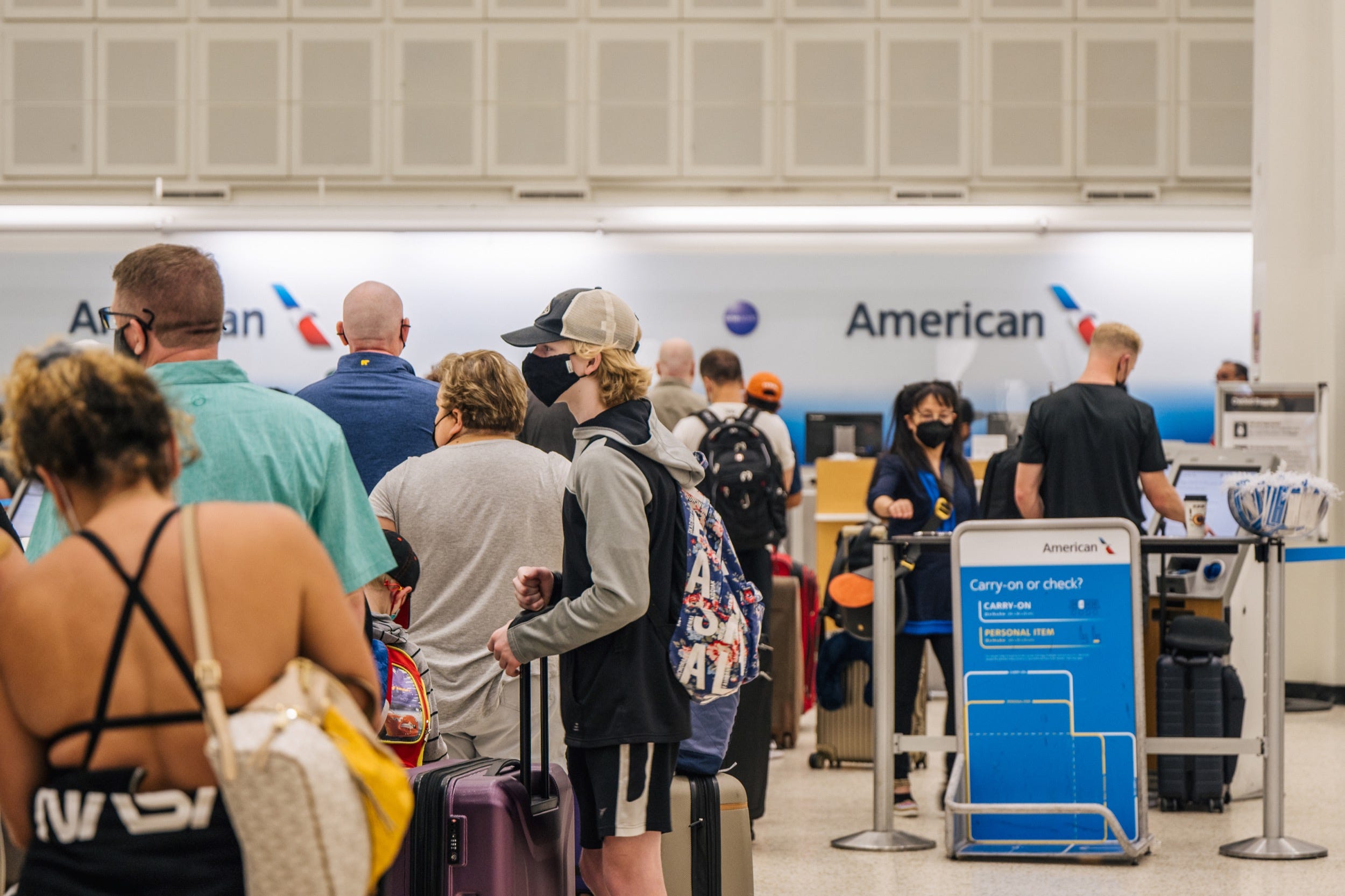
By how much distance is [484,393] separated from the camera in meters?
3.61

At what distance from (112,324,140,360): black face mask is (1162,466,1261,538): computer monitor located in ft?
16.0

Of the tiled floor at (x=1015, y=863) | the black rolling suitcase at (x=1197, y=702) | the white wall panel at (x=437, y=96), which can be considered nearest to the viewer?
the tiled floor at (x=1015, y=863)

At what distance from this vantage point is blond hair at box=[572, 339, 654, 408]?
3045mm

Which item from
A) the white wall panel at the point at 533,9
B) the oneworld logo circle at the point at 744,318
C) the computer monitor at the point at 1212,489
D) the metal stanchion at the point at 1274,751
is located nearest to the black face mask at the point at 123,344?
the metal stanchion at the point at 1274,751

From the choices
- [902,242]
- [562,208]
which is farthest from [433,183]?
[902,242]

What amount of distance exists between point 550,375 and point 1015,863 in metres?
2.75

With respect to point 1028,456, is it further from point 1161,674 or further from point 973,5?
point 973,5

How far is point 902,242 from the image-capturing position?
11.1 m

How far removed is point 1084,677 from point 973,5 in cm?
739

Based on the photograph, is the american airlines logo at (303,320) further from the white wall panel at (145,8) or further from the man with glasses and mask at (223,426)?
the man with glasses and mask at (223,426)

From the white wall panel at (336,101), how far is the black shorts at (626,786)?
891 cm

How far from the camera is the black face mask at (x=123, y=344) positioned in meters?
2.46

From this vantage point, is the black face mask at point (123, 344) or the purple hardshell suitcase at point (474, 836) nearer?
the black face mask at point (123, 344)

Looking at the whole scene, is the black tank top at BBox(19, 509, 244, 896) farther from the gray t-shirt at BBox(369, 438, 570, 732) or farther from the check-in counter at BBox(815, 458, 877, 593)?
the check-in counter at BBox(815, 458, 877, 593)
